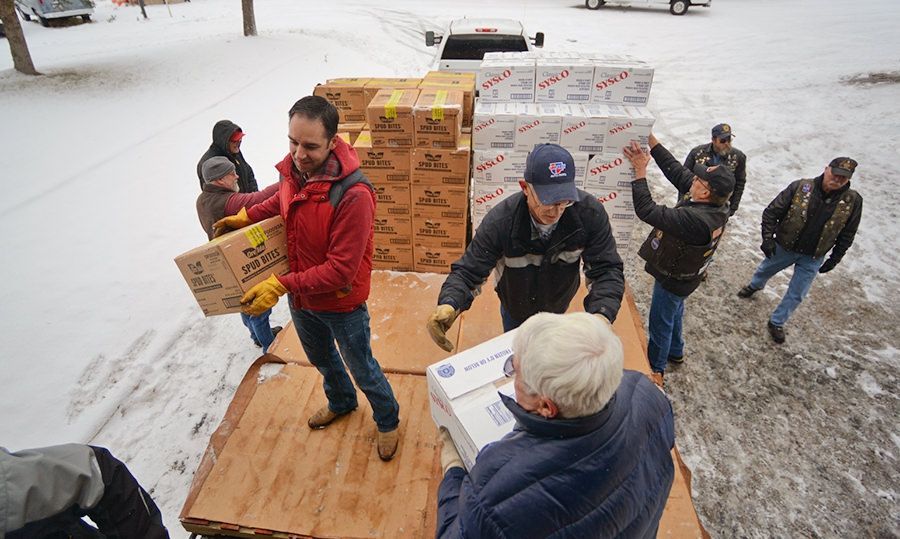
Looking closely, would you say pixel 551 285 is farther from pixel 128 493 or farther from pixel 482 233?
pixel 128 493

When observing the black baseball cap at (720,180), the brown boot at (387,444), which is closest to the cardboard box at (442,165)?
the black baseball cap at (720,180)

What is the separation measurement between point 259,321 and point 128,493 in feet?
7.35

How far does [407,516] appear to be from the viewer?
2600mm

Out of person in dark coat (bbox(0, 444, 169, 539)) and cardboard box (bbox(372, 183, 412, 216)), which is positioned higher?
cardboard box (bbox(372, 183, 412, 216))

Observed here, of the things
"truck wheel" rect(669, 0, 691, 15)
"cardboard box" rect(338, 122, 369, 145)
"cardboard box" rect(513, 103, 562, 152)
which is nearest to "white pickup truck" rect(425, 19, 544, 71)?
"cardboard box" rect(338, 122, 369, 145)

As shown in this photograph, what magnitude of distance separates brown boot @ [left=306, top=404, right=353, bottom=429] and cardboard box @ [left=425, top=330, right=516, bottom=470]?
120 centimetres

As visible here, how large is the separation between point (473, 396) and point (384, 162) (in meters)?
2.94

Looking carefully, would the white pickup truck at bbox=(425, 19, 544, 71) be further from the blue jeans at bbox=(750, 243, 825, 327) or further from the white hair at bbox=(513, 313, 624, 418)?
the white hair at bbox=(513, 313, 624, 418)

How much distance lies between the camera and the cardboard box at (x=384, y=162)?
13.8 feet

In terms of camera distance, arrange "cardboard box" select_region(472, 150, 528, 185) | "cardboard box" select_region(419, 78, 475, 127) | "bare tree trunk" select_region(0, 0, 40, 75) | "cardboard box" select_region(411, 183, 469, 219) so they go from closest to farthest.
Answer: "cardboard box" select_region(472, 150, 528, 185), "cardboard box" select_region(411, 183, 469, 219), "cardboard box" select_region(419, 78, 475, 127), "bare tree trunk" select_region(0, 0, 40, 75)

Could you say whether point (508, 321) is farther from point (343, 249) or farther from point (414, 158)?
point (414, 158)

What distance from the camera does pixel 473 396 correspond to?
1933 millimetres

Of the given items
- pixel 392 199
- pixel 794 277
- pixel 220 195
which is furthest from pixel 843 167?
pixel 220 195

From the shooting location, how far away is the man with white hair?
1177 millimetres
